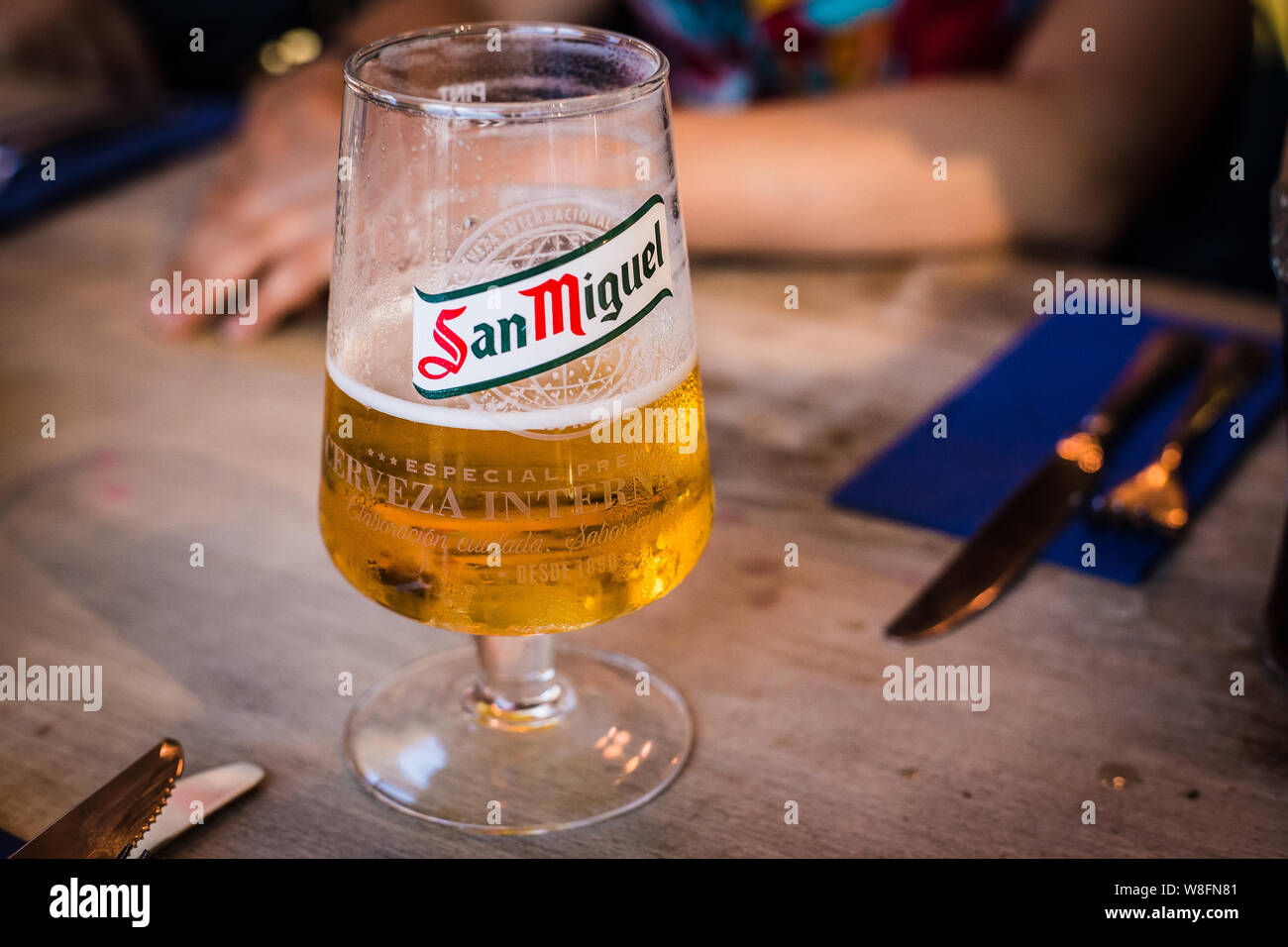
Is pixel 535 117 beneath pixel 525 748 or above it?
above

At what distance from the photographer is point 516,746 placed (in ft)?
1.94

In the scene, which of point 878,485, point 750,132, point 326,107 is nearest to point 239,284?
point 326,107

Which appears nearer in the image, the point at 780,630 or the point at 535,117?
the point at 535,117

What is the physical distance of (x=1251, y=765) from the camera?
563 millimetres

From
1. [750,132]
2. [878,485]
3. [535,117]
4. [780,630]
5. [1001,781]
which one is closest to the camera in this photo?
[535,117]

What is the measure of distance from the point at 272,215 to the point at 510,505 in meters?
0.74

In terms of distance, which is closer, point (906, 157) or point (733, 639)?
point (733, 639)

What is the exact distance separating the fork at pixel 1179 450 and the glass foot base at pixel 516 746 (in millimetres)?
320

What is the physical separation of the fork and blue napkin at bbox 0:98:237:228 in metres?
1.04

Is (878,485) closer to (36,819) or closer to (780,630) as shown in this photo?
(780,630)

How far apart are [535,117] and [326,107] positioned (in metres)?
0.88

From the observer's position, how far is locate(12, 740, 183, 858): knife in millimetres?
473
